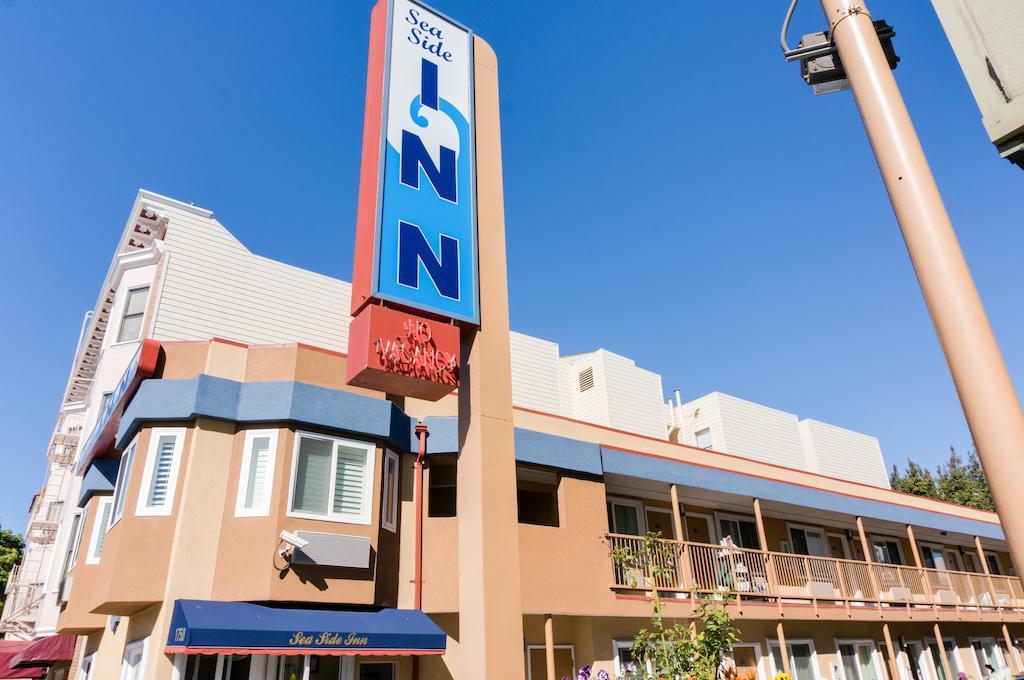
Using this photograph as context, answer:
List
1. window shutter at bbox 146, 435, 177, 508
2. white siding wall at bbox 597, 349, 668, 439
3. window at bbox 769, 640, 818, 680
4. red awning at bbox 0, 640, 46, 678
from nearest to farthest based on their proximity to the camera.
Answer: window shutter at bbox 146, 435, 177, 508, window at bbox 769, 640, 818, 680, red awning at bbox 0, 640, 46, 678, white siding wall at bbox 597, 349, 668, 439

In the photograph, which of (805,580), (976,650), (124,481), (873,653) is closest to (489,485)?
(124,481)

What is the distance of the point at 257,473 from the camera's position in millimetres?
13477

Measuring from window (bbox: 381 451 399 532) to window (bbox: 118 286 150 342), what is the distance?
9934mm

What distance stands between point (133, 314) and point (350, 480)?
10873mm

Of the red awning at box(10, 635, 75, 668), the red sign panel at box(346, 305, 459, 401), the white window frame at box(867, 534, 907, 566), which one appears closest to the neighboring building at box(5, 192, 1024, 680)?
the red awning at box(10, 635, 75, 668)

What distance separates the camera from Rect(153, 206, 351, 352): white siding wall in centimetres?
2075

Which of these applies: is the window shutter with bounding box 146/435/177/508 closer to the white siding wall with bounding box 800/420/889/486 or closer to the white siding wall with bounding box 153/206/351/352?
the white siding wall with bounding box 153/206/351/352

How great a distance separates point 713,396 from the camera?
33625 mm

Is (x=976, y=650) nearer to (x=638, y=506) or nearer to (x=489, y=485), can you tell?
(x=638, y=506)

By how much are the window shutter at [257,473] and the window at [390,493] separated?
242 centimetres

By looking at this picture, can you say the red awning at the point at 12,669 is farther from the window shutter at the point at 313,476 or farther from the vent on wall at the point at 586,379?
the vent on wall at the point at 586,379

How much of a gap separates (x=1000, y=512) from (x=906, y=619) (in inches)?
937

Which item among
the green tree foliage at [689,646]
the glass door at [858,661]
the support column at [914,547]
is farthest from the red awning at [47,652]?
the support column at [914,547]

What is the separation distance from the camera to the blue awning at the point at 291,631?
11.0 m
